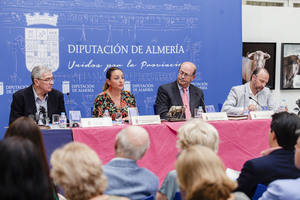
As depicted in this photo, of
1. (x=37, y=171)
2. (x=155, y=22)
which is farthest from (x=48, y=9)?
(x=37, y=171)

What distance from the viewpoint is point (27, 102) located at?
154 inches

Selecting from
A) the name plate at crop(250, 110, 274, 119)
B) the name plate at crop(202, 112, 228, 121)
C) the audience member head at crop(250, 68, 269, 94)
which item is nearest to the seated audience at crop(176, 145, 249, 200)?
the name plate at crop(202, 112, 228, 121)

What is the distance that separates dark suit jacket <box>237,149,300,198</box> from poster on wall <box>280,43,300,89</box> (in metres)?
4.63

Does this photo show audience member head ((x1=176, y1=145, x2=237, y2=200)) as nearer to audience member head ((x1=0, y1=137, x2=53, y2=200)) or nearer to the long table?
audience member head ((x1=0, y1=137, x2=53, y2=200))

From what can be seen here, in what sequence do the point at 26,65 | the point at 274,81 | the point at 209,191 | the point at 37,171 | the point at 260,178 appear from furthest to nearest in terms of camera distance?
the point at 274,81 → the point at 26,65 → the point at 260,178 → the point at 209,191 → the point at 37,171

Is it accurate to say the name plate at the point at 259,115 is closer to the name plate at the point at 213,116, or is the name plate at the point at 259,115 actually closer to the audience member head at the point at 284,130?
the name plate at the point at 213,116

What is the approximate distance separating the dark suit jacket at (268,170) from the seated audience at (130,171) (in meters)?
0.61

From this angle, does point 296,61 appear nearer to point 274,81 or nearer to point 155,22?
point 274,81

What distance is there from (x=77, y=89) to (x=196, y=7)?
86.1 inches

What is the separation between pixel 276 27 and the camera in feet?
21.9

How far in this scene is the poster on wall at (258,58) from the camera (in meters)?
6.44

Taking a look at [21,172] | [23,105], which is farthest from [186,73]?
[21,172]

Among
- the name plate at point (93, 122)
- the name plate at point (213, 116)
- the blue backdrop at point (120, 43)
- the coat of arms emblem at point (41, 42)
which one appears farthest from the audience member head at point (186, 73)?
the coat of arms emblem at point (41, 42)

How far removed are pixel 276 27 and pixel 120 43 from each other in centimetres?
292
